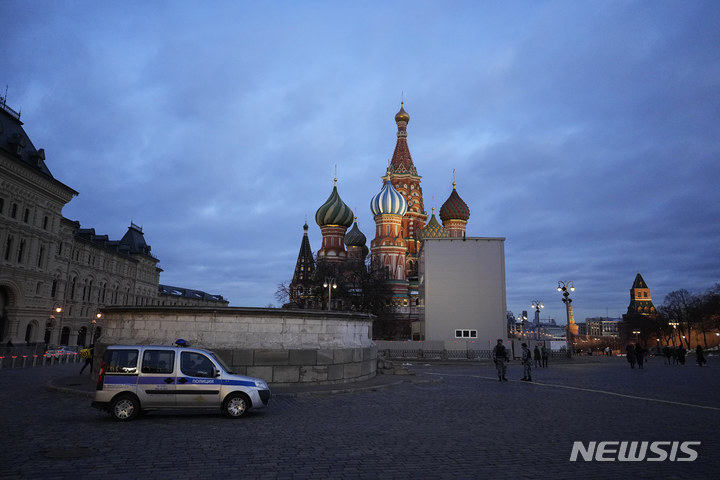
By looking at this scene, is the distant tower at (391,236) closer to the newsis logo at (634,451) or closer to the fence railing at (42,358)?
the fence railing at (42,358)

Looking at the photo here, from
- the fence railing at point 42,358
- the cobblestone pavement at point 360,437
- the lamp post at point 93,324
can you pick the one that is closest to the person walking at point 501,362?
the cobblestone pavement at point 360,437

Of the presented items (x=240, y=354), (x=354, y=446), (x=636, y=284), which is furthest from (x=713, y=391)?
(x=636, y=284)

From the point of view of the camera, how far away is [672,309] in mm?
87938


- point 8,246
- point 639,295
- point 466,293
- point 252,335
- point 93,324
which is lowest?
point 93,324

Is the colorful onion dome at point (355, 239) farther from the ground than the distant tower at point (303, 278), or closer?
farther from the ground

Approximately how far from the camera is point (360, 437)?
834 centimetres

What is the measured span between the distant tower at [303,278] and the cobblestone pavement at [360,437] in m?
48.5

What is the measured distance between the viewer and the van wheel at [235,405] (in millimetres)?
10375

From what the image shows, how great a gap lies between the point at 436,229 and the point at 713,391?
62.1 m

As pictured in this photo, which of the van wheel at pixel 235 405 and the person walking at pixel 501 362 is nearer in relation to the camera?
the van wheel at pixel 235 405

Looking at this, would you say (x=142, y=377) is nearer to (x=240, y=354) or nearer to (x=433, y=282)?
(x=240, y=354)

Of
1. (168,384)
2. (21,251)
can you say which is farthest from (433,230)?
(168,384)

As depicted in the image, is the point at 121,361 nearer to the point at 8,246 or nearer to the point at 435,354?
the point at 435,354

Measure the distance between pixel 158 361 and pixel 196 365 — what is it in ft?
2.61
